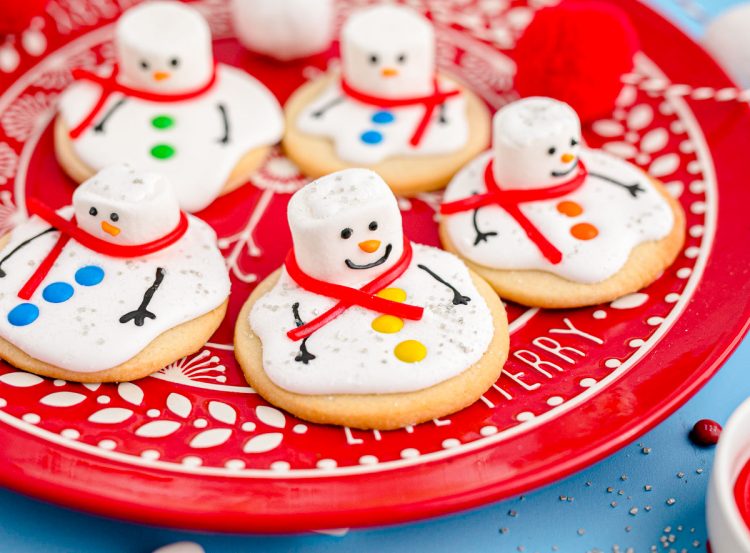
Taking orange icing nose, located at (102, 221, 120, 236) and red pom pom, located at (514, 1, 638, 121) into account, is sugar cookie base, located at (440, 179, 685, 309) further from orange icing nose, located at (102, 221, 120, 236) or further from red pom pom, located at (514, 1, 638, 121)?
orange icing nose, located at (102, 221, 120, 236)

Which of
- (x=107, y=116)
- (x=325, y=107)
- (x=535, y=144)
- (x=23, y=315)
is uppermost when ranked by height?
(x=535, y=144)

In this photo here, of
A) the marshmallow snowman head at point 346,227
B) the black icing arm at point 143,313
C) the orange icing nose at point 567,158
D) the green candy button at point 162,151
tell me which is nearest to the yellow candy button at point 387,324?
the marshmallow snowman head at point 346,227

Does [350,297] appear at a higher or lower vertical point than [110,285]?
higher

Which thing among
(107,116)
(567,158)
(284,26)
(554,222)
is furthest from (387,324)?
→ (284,26)

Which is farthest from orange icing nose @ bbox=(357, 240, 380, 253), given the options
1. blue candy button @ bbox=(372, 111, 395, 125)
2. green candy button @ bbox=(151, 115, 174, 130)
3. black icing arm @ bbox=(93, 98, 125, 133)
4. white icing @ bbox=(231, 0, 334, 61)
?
white icing @ bbox=(231, 0, 334, 61)

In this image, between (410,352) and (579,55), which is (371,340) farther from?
(579,55)

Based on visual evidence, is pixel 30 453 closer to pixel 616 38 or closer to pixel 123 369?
pixel 123 369
